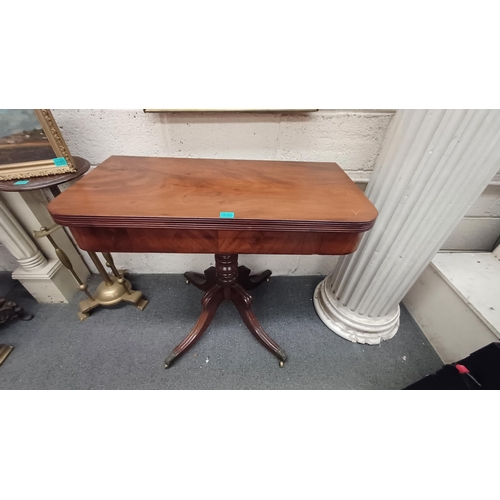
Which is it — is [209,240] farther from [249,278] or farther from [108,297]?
[108,297]

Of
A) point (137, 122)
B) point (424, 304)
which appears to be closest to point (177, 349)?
point (137, 122)

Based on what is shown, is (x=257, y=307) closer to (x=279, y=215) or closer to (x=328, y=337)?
(x=328, y=337)

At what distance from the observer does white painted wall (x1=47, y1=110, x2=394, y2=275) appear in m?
0.95

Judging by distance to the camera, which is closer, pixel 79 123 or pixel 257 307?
pixel 79 123

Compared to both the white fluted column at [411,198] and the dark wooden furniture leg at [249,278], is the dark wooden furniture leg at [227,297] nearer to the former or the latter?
the dark wooden furniture leg at [249,278]

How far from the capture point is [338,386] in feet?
3.38

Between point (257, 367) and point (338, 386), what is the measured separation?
36 cm

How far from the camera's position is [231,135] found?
99 cm

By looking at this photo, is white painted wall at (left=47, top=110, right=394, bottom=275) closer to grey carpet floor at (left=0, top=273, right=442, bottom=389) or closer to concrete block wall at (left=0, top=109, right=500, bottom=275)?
concrete block wall at (left=0, top=109, right=500, bottom=275)

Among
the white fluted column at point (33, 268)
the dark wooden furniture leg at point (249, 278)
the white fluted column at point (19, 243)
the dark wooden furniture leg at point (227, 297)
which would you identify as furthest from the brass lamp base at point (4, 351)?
the dark wooden furniture leg at point (249, 278)

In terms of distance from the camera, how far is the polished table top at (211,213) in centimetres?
61

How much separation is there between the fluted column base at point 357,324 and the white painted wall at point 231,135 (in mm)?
680

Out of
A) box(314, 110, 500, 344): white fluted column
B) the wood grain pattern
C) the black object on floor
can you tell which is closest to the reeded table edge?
the wood grain pattern

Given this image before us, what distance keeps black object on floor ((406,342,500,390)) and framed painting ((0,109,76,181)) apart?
4.89 feet
